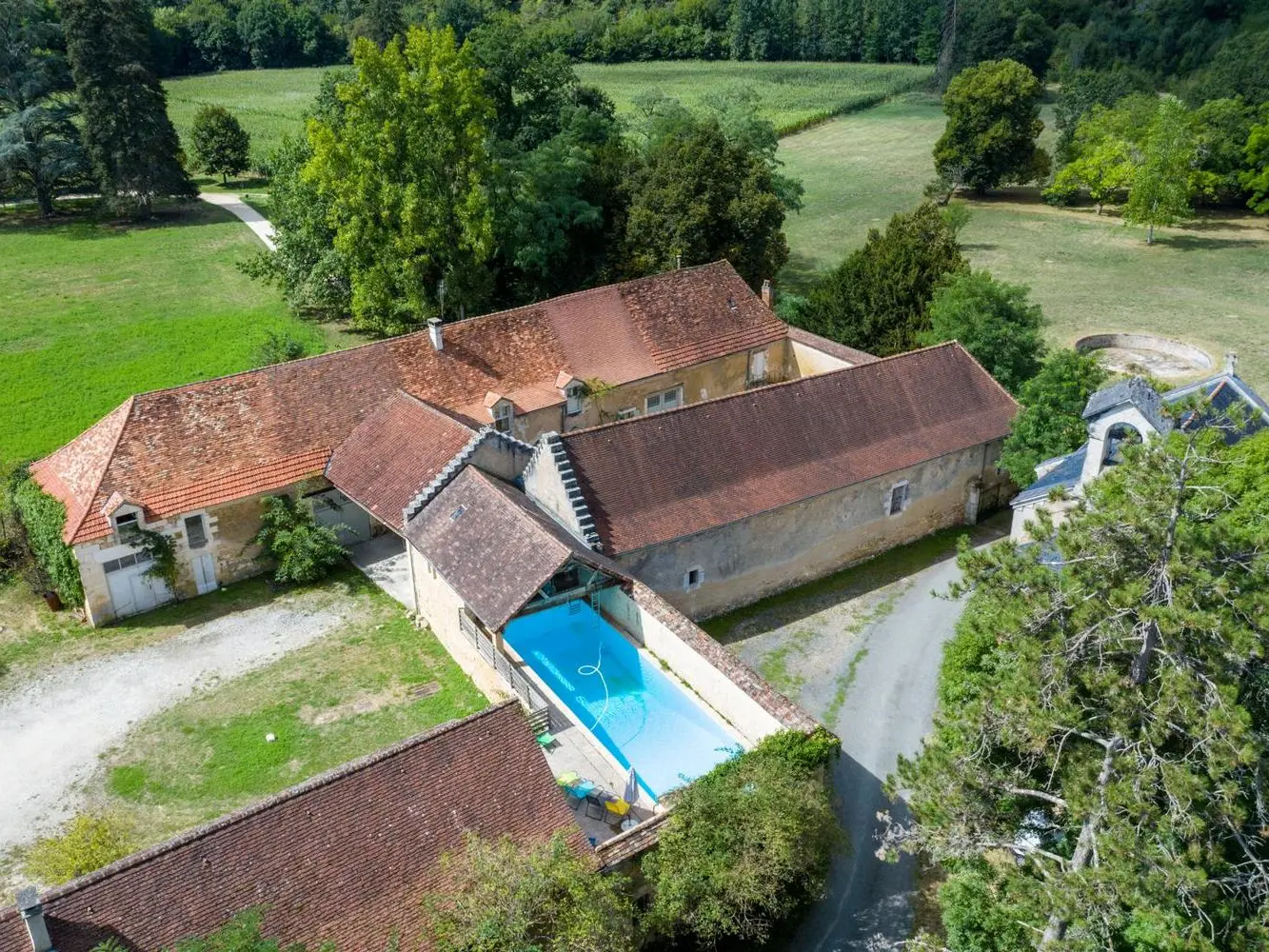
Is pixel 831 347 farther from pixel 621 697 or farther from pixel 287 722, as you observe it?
pixel 287 722

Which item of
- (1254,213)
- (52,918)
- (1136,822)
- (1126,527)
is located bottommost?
(1254,213)

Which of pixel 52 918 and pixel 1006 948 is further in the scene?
pixel 1006 948

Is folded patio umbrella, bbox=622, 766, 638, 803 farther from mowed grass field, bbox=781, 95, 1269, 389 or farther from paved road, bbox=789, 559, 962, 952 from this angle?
mowed grass field, bbox=781, 95, 1269, 389

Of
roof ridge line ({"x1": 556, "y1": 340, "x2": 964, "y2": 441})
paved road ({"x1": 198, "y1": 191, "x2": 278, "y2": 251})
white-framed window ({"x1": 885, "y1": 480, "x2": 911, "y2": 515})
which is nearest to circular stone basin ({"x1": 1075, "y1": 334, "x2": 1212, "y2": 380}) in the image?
roof ridge line ({"x1": 556, "y1": 340, "x2": 964, "y2": 441})

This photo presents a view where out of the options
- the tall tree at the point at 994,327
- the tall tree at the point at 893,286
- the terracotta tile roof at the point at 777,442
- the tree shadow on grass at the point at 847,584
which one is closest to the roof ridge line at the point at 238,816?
the terracotta tile roof at the point at 777,442

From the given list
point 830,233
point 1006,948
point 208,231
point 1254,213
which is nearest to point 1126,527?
point 1006,948

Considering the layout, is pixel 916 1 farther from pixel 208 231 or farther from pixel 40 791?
pixel 40 791

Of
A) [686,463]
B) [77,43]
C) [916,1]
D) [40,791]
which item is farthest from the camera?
[916,1]

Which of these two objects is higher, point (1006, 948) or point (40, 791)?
point (1006, 948)
